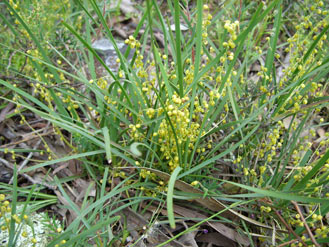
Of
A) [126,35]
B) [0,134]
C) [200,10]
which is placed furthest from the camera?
[126,35]

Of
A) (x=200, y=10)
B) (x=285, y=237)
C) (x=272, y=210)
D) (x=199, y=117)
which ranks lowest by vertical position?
(x=285, y=237)

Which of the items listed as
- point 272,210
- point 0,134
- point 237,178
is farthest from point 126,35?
point 272,210

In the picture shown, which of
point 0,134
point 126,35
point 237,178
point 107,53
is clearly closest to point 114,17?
point 126,35

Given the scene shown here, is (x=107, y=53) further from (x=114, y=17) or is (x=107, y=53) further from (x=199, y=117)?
(x=199, y=117)

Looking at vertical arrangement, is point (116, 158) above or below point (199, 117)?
below

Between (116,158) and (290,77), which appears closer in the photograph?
(290,77)

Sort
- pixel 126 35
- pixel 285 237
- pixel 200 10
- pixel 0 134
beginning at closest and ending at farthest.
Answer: pixel 200 10, pixel 285 237, pixel 0 134, pixel 126 35

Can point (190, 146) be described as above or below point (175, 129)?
below

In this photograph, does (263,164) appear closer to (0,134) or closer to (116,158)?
(116,158)

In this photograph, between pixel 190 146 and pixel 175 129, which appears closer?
pixel 175 129
